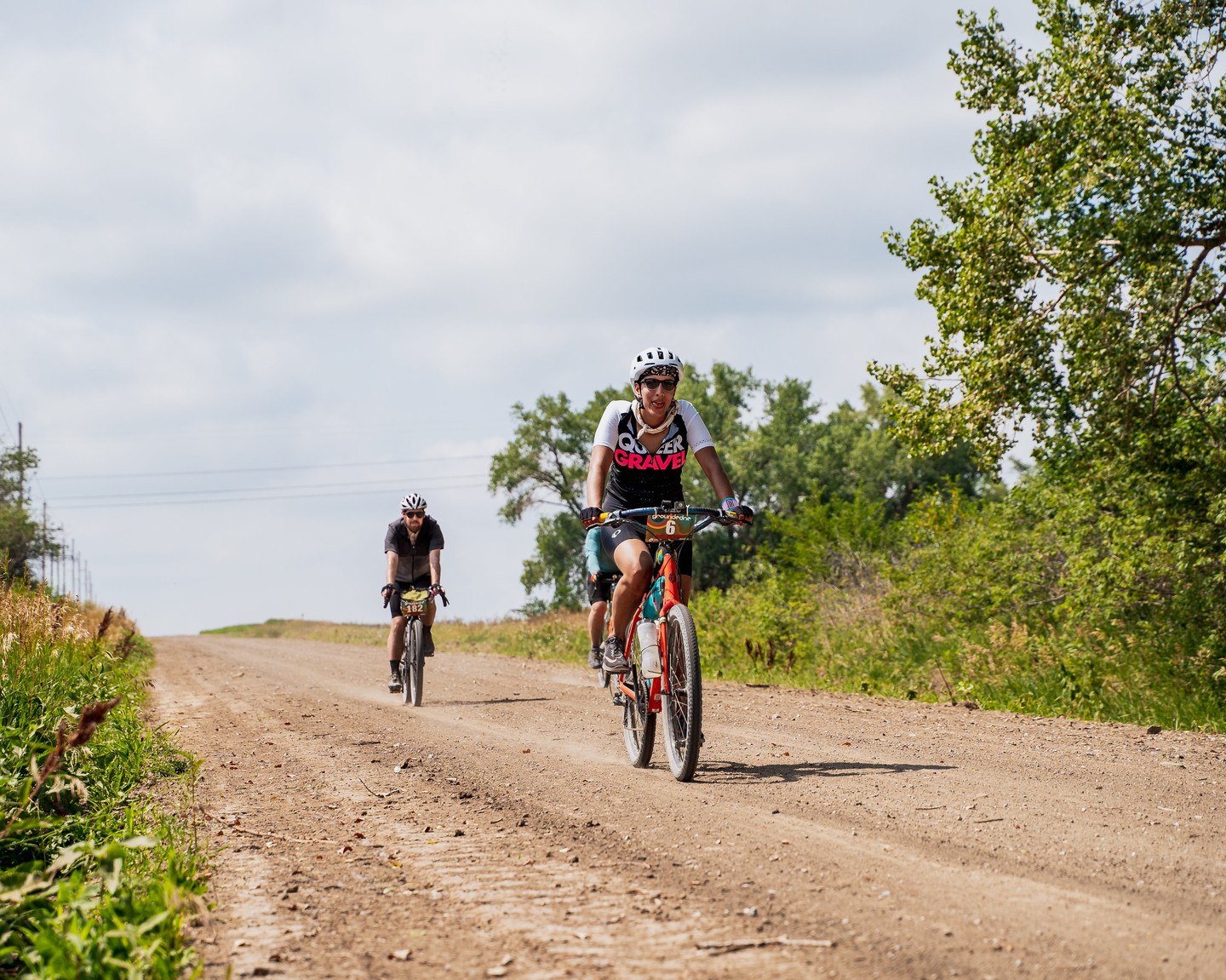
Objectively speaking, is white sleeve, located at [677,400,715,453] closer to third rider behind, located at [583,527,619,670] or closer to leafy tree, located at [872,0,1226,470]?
third rider behind, located at [583,527,619,670]

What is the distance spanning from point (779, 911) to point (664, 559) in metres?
3.11

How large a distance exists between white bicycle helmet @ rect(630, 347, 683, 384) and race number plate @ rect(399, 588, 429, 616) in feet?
19.9

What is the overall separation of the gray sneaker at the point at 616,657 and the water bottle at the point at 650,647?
0.42 metres

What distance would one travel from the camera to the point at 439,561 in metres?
12.1

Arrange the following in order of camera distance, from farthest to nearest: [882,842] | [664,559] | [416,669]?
[416,669] → [664,559] → [882,842]

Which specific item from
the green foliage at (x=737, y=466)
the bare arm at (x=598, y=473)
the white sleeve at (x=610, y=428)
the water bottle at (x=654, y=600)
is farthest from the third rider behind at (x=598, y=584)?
the green foliage at (x=737, y=466)

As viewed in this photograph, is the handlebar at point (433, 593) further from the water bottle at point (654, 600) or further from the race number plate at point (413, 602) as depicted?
the water bottle at point (654, 600)

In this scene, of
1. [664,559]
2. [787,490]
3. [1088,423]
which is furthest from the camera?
[787,490]

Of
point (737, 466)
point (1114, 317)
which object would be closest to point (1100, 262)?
point (1114, 317)

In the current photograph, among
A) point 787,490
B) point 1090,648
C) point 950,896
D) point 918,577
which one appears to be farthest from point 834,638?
point 787,490

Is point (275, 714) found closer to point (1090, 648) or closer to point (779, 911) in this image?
point (779, 911)

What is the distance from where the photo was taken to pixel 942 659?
1283 cm

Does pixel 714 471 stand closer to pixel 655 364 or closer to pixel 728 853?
pixel 655 364

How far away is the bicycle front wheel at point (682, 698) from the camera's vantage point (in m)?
5.89
